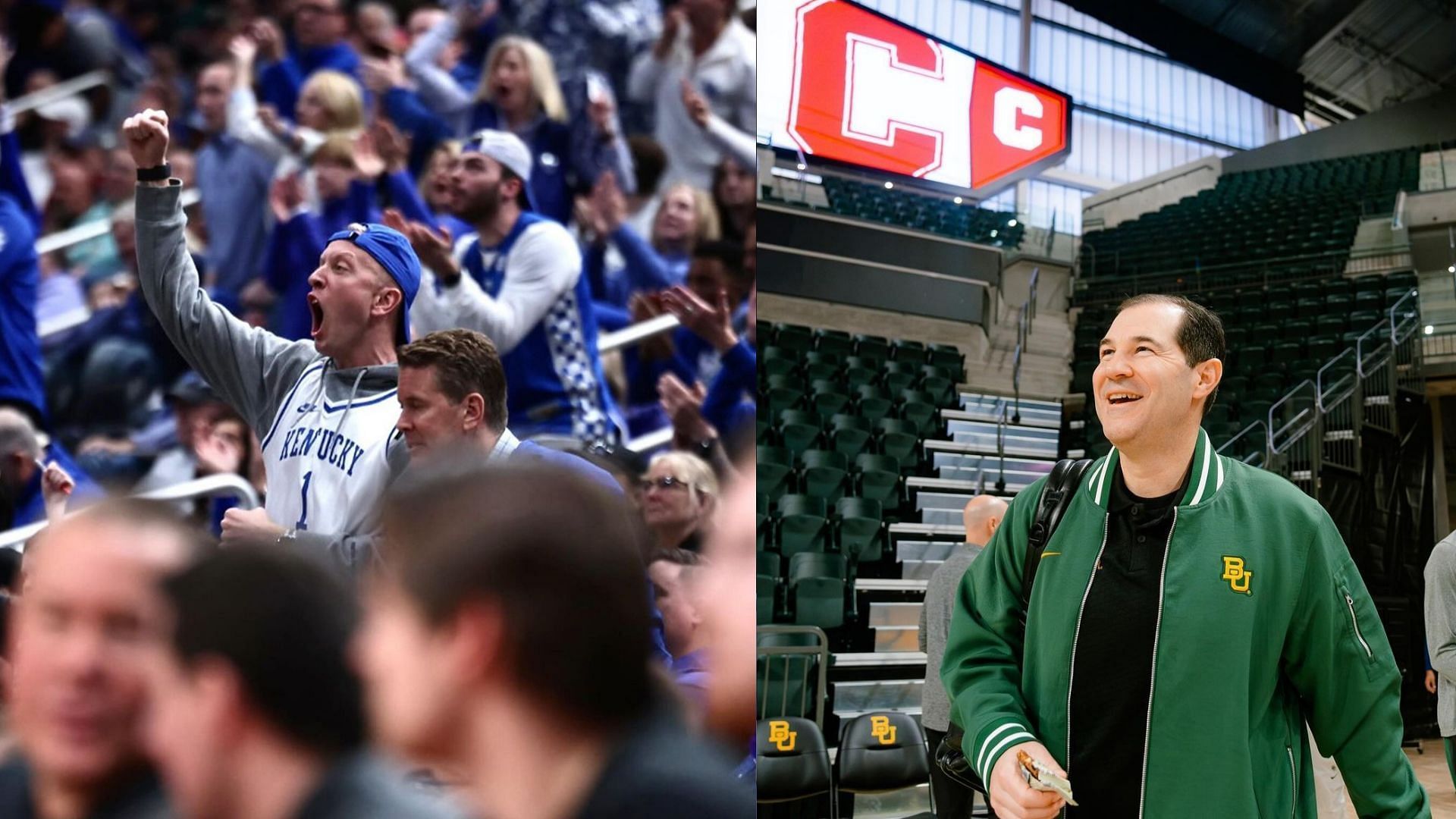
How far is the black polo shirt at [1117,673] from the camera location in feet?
5.05

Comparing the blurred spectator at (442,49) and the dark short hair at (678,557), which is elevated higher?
the blurred spectator at (442,49)

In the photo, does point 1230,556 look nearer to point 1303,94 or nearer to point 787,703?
point 787,703

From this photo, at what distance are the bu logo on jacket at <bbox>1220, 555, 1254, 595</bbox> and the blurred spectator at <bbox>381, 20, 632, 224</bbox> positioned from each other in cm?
99

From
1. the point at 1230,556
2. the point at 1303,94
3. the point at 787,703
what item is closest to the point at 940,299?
the point at 787,703

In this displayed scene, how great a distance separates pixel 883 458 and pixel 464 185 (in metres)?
6.61

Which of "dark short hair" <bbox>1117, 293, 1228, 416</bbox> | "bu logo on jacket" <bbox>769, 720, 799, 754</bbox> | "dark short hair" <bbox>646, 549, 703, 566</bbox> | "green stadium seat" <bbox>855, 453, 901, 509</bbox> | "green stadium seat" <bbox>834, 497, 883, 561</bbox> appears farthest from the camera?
"green stadium seat" <bbox>855, 453, 901, 509</bbox>

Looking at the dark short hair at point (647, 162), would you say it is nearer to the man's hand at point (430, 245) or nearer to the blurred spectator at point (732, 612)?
the man's hand at point (430, 245)

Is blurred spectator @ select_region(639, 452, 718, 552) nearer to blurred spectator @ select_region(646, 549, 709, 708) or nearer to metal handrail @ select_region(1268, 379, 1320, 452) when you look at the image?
blurred spectator @ select_region(646, 549, 709, 708)

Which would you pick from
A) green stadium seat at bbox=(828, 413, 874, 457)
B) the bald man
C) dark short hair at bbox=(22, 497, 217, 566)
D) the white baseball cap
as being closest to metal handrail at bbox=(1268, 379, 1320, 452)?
green stadium seat at bbox=(828, 413, 874, 457)

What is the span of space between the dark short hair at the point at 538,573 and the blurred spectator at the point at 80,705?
28cm

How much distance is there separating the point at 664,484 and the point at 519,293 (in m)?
0.31

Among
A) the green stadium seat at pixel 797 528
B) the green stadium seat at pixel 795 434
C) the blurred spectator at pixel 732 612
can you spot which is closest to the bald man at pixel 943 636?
the blurred spectator at pixel 732 612

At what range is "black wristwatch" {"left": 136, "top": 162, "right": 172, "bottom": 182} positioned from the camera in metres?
1.25

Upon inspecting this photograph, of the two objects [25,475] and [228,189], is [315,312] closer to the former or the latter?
[228,189]
